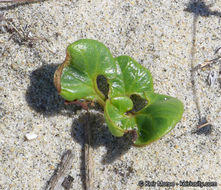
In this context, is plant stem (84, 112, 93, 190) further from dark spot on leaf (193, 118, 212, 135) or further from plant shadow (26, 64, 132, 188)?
dark spot on leaf (193, 118, 212, 135)

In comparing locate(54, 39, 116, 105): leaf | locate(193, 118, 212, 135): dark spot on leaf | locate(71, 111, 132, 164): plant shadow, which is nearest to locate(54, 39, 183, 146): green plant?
locate(54, 39, 116, 105): leaf

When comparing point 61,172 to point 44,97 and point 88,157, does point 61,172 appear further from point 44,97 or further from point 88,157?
point 44,97

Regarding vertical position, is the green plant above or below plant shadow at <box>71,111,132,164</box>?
above

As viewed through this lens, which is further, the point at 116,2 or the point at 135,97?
the point at 116,2

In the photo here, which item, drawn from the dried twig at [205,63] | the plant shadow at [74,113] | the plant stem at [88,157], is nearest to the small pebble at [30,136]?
the plant shadow at [74,113]

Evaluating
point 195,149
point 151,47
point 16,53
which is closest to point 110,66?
point 151,47

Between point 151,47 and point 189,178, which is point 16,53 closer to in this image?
point 151,47

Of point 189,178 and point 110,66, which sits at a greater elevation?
point 110,66

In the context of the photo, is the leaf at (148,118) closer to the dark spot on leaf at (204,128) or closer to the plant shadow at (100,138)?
the plant shadow at (100,138)
